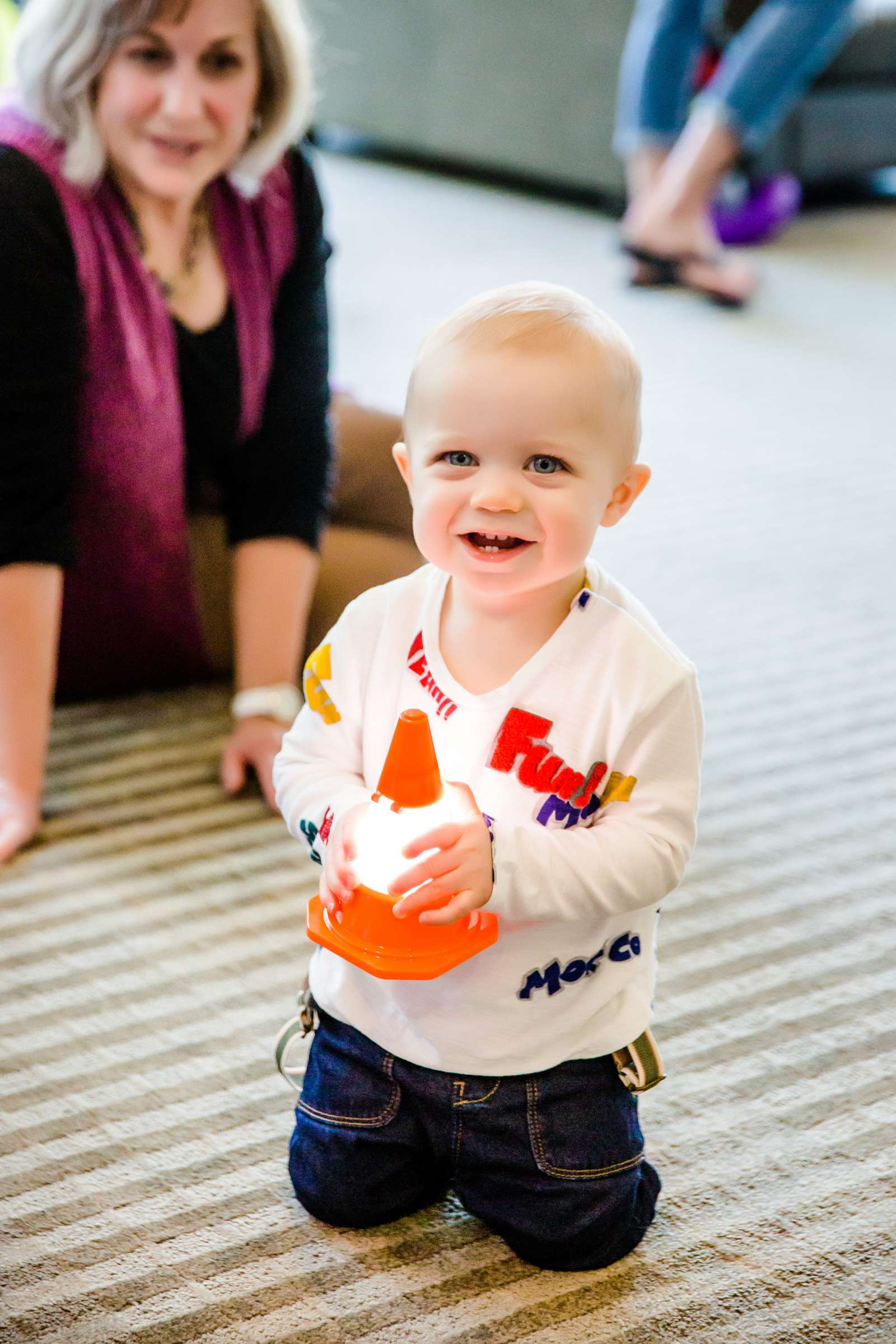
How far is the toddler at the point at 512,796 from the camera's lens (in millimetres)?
659

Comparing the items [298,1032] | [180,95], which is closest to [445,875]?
[298,1032]

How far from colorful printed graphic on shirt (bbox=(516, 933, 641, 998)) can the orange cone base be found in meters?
0.07

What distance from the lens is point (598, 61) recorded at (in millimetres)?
2725

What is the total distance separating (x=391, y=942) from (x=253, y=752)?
58cm

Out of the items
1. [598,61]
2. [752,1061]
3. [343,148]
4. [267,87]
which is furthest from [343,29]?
[752,1061]

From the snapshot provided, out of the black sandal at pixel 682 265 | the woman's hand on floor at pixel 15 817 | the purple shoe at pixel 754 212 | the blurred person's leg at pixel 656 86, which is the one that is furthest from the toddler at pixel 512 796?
the purple shoe at pixel 754 212

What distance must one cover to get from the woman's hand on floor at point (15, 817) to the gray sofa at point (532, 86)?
209 cm

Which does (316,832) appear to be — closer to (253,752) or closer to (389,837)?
(389,837)

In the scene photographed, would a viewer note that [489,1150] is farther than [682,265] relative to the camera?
No

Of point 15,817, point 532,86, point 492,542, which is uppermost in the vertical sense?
point 492,542

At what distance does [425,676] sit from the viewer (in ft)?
2.41

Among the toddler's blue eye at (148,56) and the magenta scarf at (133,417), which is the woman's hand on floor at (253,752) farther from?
the toddler's blue eye at (148,56)

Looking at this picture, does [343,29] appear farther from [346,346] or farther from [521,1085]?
[521,1085]

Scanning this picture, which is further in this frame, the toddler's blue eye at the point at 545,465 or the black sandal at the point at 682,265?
the black sandal at the point at 682,265
